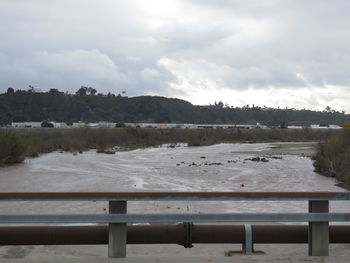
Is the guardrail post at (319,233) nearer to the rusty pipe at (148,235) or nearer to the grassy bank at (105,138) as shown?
the rusty pipe at (148,235)

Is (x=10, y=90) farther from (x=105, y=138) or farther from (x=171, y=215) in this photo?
(x=171, y=215)

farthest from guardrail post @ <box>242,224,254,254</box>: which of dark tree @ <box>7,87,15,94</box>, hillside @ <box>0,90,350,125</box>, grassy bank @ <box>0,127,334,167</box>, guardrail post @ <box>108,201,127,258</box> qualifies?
dark tree @ <box>7,87,15,94</box>

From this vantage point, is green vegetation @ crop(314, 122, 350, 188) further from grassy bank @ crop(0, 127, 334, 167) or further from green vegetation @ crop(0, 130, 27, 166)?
green vegetation @ crop(0, 130, 27, 166)

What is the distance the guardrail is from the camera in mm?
5199

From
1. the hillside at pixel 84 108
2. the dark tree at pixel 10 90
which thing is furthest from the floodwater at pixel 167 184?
the dark tree at pixel 10 90

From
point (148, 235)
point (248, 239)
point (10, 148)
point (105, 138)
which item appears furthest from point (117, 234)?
point (105, 138)

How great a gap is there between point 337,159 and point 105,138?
4713 centimetres

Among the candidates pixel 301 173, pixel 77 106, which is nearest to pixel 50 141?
pixel 301 173

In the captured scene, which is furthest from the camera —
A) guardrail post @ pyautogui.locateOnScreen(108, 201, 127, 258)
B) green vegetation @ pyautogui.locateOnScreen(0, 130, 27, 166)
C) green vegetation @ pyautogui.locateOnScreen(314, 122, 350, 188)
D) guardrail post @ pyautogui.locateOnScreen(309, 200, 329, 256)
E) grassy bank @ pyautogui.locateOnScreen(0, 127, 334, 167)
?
grassy bank @ pyautogui.locateOnScreen(0, 127, 334, 167)

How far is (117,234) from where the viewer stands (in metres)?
5.50

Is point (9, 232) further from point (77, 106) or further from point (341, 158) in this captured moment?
point (77, 106)

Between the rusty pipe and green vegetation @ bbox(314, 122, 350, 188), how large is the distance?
21.0 m

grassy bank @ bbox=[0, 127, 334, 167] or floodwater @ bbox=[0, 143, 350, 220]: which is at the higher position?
grassy bank @ bbox=[0, 127, 334, 167]

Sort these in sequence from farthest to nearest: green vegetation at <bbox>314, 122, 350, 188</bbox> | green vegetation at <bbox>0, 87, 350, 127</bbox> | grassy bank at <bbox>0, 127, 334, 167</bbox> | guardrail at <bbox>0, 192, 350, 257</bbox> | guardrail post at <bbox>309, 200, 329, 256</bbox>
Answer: green vegetation at <bbox>0, 87, 350, 127</bbox> < grassy bank at <bbox>0, 127, 334, 167</bbox> < green vegetation at <bbox>314, 122, 350, 188</bbox> < guardrail post at <bbox>309, 200, 329, 256</bbox> < guardrail at <bbox>0, 192, 350, 257</bbox>
